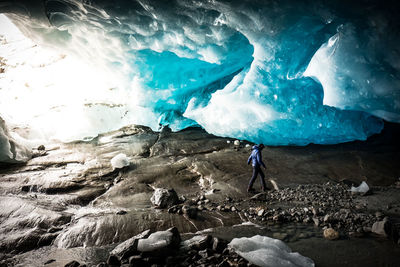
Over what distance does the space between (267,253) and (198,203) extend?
7.09ft

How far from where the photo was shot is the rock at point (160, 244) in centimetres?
227

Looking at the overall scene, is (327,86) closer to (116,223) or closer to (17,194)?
(116,223)

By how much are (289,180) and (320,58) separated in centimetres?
319

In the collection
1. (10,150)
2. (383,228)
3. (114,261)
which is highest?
(10,150)

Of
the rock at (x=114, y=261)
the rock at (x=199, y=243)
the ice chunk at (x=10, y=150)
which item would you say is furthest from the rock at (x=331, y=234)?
the ice chunk at (x=10, y=150)

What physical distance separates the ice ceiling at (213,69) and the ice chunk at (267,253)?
4238mm

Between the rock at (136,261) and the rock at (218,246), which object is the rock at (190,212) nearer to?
the rock at (218,246)

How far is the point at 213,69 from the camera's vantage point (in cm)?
825

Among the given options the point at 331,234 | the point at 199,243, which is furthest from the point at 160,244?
A: the point at 331,234

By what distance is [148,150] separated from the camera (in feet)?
26.1

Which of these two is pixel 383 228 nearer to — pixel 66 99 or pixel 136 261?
pixel 136 261

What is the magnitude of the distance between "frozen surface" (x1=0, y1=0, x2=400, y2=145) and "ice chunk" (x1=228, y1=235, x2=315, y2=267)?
167 inches

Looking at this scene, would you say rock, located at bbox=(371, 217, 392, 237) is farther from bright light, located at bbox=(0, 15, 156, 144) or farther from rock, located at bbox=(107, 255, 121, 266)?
bright light, located at bbox=(0, 15, 156, 144)

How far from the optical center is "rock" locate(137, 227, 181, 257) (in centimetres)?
227
